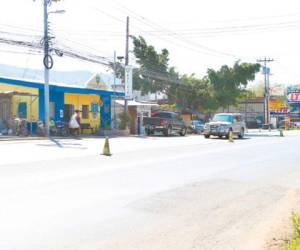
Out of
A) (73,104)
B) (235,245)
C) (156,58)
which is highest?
(156,58)

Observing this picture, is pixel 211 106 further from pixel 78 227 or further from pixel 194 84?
pixel 78 227

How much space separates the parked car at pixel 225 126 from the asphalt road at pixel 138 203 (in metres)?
19.4

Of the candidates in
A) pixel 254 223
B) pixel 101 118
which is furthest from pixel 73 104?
pixel 254 223

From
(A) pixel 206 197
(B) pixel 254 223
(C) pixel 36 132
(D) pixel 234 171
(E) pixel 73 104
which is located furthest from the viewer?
(E) pixel 73 104

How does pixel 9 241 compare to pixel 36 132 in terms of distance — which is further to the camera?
pixel 36 132

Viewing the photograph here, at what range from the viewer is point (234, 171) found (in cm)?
1544

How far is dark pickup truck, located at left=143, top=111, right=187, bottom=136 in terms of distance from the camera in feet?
130

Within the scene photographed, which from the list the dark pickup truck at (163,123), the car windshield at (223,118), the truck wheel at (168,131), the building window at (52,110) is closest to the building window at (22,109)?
the building window at (52,110)

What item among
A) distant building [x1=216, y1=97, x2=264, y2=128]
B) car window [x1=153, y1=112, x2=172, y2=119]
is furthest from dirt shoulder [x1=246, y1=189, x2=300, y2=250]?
distant building [x1=216, y1=97, x2=264, y2=128]

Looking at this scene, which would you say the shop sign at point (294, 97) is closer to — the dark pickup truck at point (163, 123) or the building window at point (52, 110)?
the dark pickup truck at point (163, 123)

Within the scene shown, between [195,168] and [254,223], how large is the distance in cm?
772

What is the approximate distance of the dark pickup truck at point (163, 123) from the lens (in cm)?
3972

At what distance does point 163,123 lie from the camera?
3966 cm

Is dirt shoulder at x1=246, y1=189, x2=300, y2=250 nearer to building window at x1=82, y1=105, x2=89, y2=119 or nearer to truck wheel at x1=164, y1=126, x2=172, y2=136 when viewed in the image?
truck wheel at x1=164, y1=126, x2=172, y2=136
